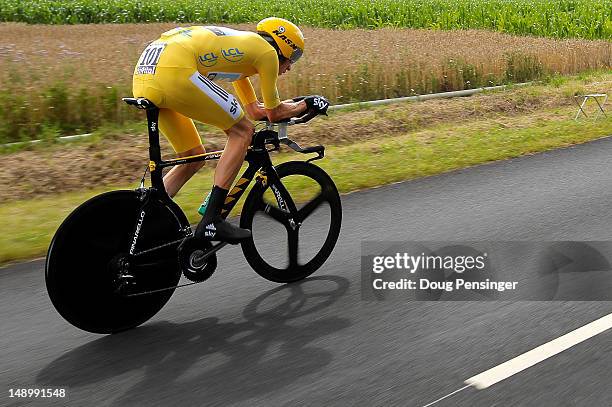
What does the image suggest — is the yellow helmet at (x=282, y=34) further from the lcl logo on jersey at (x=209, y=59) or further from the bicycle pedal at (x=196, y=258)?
the bicycle pedal at (x=196, y=258)

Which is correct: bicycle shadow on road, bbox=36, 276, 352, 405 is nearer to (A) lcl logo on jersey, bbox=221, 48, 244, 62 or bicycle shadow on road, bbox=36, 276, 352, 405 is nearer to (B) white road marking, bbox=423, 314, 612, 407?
(B) white road marking, bbox=423, 314, 612, 407

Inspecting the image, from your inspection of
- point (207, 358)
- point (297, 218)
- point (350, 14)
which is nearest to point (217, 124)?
point (297, 218)

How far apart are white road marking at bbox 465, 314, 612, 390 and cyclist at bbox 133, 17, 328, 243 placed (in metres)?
1.78

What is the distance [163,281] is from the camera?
5145 mm

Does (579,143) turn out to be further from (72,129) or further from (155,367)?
(155,367)

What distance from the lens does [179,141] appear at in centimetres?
545

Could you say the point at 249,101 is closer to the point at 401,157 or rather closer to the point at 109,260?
the point at 109,260

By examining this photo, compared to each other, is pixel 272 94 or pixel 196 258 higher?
pixel 272 94

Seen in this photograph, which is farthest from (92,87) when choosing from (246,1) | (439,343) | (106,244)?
(246,1)

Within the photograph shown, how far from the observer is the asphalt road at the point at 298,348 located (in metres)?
4.23

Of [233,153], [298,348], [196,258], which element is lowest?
[298,348]

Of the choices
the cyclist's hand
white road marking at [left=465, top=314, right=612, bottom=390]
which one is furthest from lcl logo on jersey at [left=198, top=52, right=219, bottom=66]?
white road marking at [left=465, top=314, right=612, bottom=390]

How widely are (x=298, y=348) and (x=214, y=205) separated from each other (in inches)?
42.2
